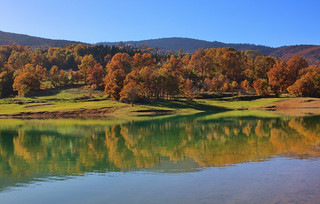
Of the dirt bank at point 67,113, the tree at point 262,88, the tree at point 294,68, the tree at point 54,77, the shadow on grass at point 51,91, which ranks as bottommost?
the dirt bank at point 67,113

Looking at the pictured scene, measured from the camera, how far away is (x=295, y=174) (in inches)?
804

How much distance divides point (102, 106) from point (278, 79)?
8184 cm

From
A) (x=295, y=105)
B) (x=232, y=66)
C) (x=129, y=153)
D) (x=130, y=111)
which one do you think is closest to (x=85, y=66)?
(x=130, y=111)

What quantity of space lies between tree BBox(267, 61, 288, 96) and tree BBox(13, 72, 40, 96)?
108637mm

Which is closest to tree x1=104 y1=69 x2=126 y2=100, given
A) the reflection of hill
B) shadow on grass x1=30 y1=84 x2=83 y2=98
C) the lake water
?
shadow on grass x1=30 y1=84 x2=83 y2=98

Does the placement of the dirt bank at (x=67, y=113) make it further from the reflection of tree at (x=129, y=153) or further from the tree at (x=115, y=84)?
the reflection of tree at (x=129, y=153)

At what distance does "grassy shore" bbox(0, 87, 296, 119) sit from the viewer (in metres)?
98.5

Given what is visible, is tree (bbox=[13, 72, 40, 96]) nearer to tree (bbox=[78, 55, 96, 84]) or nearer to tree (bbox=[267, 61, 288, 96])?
tree (bbox=[78, 55, 96, 84])

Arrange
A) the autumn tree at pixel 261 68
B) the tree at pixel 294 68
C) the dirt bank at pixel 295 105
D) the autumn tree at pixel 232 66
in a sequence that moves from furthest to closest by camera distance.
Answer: the autumn tree at pixel 232 66 → the autumn tree at pixel 261 68 → the tree at pixel 294 68 → the dirt bank at pixel 295 105

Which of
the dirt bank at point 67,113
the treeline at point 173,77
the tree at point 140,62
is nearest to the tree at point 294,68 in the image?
the treeline at point 173,77

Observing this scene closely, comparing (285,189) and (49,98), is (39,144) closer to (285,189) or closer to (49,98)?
(285,189)

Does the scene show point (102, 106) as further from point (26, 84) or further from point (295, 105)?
point (295, 105)

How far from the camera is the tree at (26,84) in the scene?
127 metres

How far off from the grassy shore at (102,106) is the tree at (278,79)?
458 inches
